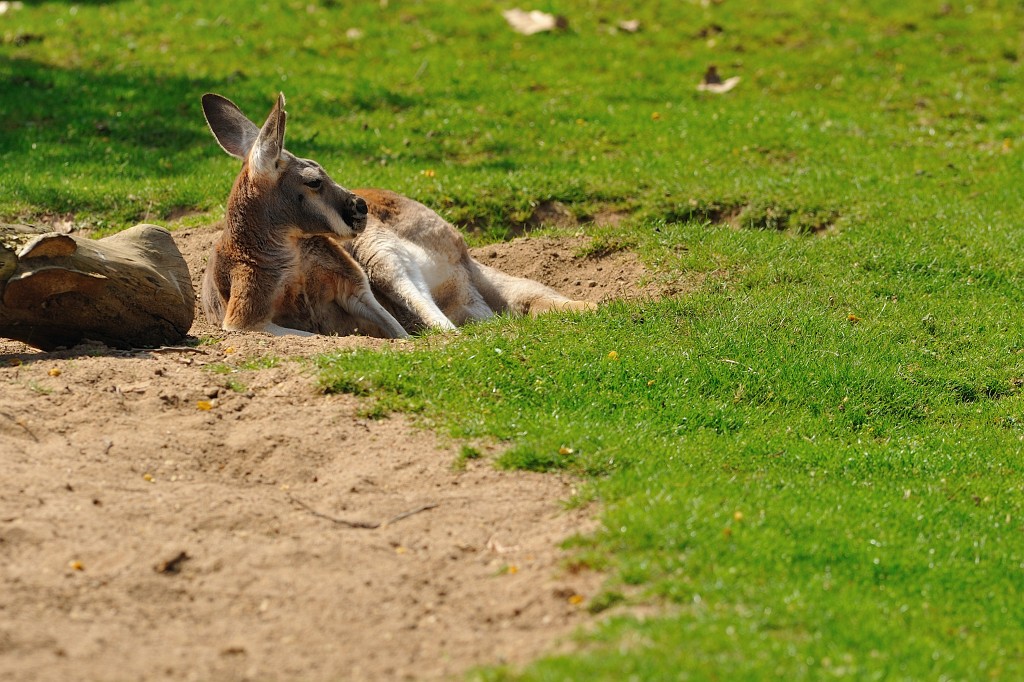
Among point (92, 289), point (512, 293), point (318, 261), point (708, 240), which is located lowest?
point (512, 293)

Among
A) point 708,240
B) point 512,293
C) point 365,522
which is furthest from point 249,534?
point 708,240

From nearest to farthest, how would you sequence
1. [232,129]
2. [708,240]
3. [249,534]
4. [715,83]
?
[249,534], [232,129], [708,240], [715,83]

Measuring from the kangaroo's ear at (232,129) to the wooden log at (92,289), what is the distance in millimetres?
1544

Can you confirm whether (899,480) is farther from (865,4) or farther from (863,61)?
(865,4)

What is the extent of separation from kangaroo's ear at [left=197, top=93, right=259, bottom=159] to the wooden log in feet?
5.07

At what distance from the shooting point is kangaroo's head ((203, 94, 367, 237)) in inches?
334

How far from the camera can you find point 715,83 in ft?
49.2

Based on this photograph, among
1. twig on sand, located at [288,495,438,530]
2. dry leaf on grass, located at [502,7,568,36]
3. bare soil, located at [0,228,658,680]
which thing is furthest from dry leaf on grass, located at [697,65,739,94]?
twig on sand, located at [288,495,438,530]

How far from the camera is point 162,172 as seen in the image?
12.1 m

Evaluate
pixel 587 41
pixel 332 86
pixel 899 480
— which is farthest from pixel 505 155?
pixel 899 480

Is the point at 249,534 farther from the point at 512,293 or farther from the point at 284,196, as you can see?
the point at 512,293

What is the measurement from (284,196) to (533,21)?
31.1ft

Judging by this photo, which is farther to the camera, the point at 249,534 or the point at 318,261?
the point at 318,261

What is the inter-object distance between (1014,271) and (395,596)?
21.9ft
